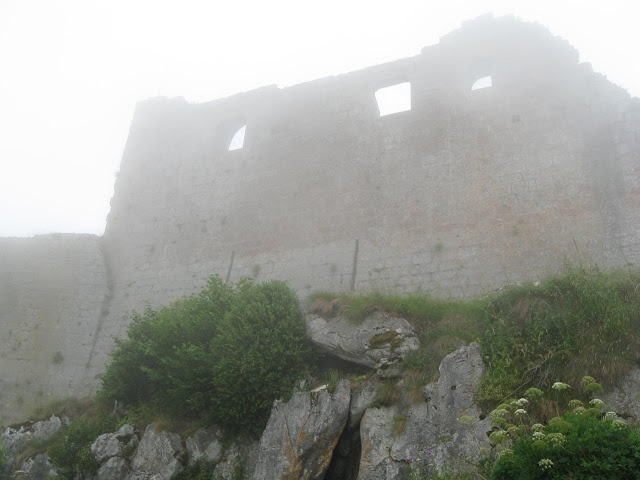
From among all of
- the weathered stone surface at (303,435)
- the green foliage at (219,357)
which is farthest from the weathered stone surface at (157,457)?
the weathered stone surface at (303,435)

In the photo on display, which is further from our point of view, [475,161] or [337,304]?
[475,161]

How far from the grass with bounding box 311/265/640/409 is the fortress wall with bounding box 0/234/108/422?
8.52m

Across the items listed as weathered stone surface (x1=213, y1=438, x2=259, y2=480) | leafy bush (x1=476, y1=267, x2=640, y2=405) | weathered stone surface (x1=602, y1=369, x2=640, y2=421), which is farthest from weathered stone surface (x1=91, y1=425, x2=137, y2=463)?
weathered stone surface (x1=602, y1=369, x2=640, y2=421)

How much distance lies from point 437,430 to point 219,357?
3.82 metres

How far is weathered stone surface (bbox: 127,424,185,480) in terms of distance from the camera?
9555mm

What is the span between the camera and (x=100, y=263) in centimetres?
1727

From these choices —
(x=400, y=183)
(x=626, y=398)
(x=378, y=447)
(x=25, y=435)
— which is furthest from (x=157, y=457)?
(x=400, y=183)

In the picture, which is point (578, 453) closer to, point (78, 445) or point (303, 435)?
point (303, 435)

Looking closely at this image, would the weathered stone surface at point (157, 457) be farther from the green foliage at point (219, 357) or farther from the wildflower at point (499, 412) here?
the wildflower at point (499, 412)

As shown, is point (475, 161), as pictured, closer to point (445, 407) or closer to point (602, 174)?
point (602, 174)

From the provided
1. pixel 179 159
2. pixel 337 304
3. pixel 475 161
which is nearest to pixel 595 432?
pixel 337 304

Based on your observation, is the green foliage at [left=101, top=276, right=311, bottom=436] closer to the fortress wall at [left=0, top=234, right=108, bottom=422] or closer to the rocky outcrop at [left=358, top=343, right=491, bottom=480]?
the rocky outcrop at [left=358, top=343, right=491, bottom=480]

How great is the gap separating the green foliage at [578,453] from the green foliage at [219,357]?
4469 millimetres

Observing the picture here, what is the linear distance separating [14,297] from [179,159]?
5.66 meters
